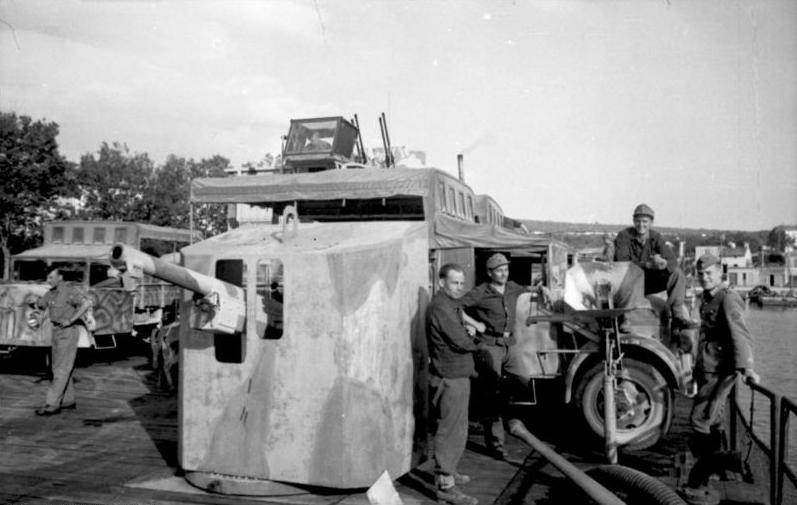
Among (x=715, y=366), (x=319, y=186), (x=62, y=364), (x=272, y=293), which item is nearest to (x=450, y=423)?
(x=715, y=366)

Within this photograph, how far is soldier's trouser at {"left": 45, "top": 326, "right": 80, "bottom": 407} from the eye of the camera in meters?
8.22

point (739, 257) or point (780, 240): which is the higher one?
point (780, 240)

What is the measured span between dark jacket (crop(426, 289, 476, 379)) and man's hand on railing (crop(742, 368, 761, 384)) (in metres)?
1.99

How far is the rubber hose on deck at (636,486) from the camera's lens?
10.5 ft

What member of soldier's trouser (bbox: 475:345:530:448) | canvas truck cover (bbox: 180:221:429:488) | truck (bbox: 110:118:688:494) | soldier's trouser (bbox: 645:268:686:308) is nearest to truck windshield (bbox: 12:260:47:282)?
truck (bbox: 110:118:688:494)

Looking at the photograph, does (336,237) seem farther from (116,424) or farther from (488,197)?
(488,197)

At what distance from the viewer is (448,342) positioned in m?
5.06

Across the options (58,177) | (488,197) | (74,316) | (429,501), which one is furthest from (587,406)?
(58,177)

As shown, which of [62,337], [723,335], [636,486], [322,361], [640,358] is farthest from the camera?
[62,337]

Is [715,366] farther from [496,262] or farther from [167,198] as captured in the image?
[167,198]

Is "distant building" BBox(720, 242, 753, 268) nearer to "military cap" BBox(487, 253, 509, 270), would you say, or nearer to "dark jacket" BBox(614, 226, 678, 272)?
"dark jacket" BBox(614, 226, 678, 272)

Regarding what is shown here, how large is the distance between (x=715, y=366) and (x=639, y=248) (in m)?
2.23

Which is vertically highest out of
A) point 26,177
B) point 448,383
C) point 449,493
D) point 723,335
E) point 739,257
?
point 26,177

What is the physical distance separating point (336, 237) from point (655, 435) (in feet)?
11.5
